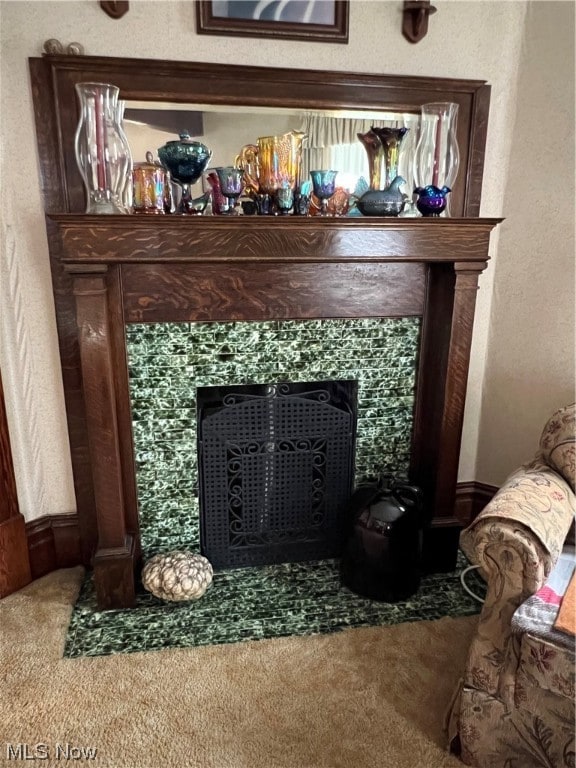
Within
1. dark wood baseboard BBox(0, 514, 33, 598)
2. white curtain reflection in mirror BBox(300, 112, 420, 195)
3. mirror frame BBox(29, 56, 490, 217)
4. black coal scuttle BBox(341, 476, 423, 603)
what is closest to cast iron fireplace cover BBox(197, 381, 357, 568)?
black coal scuttle BBox(341, 476, 423, 603)

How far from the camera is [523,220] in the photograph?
2117 millimetres

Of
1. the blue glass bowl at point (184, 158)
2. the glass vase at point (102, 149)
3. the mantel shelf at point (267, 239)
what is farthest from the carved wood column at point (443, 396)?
the glass vase at point (102, 149)

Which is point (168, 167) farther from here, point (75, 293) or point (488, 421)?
point (488, 421)

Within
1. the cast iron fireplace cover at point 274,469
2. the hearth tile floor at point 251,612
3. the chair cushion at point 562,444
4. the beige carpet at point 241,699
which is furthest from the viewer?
the cast iron fireplace cover at point 274,469

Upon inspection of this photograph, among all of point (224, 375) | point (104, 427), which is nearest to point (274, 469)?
point (224, 375)

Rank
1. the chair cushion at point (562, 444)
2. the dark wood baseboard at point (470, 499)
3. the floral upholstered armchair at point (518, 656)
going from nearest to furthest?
the floral upholstered armchair at point (518, 656), the chair cushion at point (562, 444), the dark wood baseboard at point (470, 499)

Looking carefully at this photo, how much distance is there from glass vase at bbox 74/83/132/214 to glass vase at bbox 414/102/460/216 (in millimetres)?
1006

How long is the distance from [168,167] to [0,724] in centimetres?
170

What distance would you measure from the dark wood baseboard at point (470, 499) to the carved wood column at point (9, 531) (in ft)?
5.94

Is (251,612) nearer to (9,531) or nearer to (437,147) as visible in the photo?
(9,531)

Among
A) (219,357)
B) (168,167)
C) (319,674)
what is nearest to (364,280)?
(219,357)

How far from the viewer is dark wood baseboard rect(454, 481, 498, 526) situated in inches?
96.7

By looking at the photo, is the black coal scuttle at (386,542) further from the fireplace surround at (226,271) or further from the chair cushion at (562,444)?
the chair cushion at (562,444)

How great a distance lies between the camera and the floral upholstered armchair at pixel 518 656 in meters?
1.27
